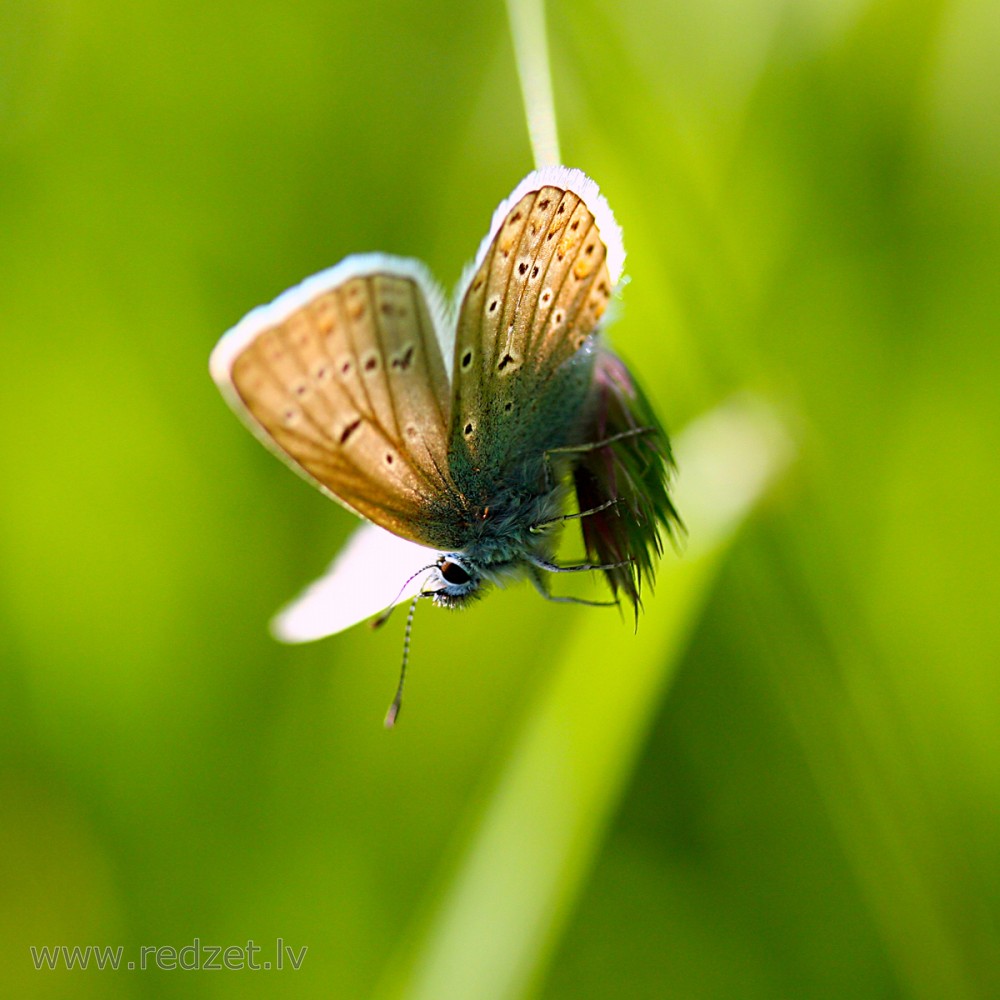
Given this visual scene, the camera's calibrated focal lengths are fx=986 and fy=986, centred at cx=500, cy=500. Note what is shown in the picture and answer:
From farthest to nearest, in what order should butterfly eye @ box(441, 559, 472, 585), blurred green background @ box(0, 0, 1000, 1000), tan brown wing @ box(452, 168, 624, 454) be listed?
blurred green background @ box(0, 0, 1000, 1000)
butterfly eye @ box(441, 559, 472, 585)
tan brown wing @ box(452, 168, 624, 454)

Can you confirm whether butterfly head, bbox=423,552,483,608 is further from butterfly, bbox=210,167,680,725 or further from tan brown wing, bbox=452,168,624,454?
tan brown wing, bbox=452,168,624,454

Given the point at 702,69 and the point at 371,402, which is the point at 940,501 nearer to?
the point at 702,69

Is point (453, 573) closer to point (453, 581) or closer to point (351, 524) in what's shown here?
point (453, 581)

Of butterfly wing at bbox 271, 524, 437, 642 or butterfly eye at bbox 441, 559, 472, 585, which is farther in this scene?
butterfly eye at bbox 441, 559, 472, 585

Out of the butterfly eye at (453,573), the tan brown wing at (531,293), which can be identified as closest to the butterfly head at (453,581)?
the butterfly eye at (453,573)

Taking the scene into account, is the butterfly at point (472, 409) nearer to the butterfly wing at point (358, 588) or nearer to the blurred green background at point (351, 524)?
the butterfly wing at point (358, 588)

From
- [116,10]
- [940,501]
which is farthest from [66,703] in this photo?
[940,501]

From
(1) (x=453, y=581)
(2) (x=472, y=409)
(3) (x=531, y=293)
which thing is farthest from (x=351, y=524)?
(3) (x=531, y=293)

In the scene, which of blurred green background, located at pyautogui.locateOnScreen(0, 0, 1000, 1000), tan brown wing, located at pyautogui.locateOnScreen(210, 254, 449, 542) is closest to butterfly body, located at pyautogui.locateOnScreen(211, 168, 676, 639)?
tan brown wing, located at pyautogui.locateOnScreen(210, 254, 449, 542)
